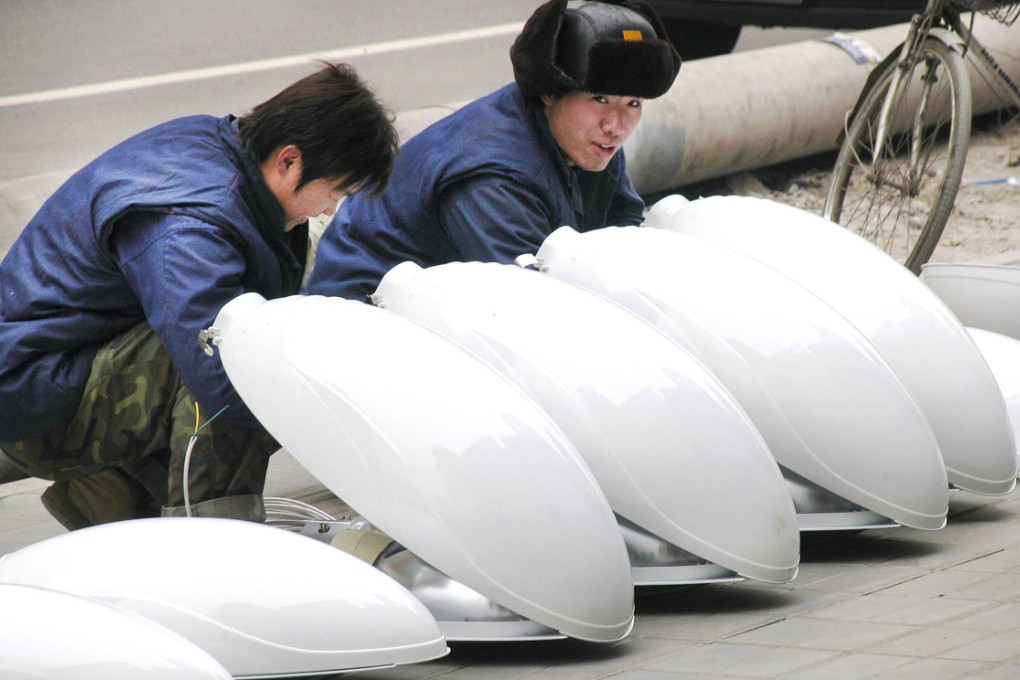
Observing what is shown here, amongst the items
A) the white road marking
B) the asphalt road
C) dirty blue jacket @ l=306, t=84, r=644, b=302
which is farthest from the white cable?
the white road marking

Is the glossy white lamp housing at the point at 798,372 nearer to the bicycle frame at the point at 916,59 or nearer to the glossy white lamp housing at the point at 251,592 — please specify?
the glossy white lamp housing at the point at 251,592

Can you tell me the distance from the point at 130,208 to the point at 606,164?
3.73 ft

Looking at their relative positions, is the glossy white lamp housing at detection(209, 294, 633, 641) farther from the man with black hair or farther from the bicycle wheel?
the bicycle wheel

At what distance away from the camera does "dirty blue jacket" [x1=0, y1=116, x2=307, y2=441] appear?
2590 millimetres

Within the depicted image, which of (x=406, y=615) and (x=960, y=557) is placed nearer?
(x=406, y=615)

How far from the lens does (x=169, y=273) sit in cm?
258

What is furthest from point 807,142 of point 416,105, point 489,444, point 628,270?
point 489,444

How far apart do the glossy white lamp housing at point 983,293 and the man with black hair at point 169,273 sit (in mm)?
1770

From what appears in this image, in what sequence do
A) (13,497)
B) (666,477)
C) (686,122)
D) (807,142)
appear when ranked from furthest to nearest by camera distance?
(807,142), (686,122), (13,497), (666,477)

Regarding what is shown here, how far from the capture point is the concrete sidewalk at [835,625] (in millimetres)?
2215

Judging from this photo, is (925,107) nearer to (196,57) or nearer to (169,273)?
(169,273)

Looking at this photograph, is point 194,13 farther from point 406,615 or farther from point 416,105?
point 406,615

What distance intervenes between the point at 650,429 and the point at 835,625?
1.39 ft

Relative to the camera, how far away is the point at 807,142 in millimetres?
7383
